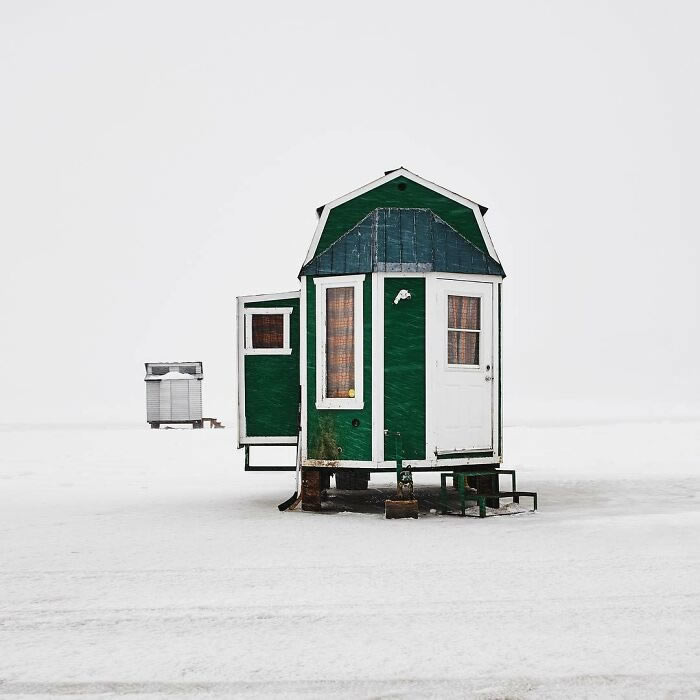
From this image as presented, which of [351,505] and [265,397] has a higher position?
[265,397]

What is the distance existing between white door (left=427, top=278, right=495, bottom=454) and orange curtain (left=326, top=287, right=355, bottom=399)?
1.02m

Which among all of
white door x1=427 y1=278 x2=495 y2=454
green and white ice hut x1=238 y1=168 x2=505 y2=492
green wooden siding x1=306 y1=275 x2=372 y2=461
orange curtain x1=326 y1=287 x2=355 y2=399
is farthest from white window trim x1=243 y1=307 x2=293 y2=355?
white door x1=427 y1=278 x2=495 y2=454

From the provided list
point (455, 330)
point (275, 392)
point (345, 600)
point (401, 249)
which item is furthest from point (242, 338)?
point (345, 600)

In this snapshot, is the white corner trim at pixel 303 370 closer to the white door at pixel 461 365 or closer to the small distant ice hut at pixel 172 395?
the white door at pixel 461 365

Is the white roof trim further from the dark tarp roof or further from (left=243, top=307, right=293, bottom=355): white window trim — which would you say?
(left=243, top=307, right=293, bottom=355): white window trim

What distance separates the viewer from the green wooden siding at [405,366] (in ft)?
38.4

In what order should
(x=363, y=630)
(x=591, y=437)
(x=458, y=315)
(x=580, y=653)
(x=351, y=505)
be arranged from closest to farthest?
(x=580, y=653)
(x=363, y=630)
(x=458, y=315)
(x=351, y=505)
(x=591, y=437)

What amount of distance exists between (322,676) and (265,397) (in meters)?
8.54

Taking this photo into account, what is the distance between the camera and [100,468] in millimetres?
19438

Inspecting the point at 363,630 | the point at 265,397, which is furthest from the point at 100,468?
the point at 363,630

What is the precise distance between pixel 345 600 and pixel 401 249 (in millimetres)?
6285

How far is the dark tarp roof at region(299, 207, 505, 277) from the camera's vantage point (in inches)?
469

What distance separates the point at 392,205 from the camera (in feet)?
40.6

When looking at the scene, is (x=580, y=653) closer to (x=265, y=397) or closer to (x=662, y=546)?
(x=662, y=546)
